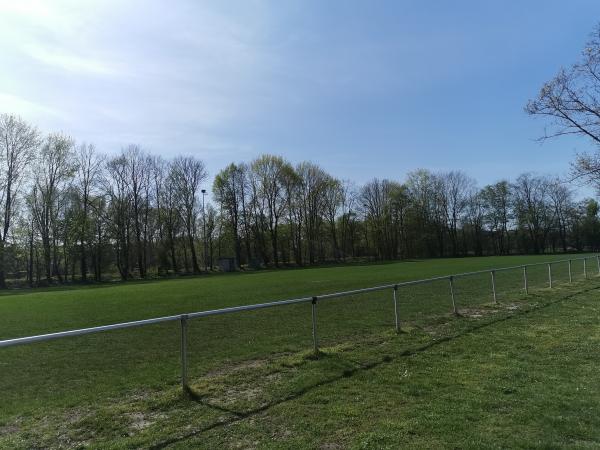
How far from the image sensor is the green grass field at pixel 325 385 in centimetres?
480

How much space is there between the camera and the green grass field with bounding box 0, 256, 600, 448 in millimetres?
4805

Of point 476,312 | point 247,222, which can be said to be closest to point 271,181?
point 247,222

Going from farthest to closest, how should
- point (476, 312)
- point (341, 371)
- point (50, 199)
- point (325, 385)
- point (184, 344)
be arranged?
point (50, 199) → point (476, 312) → point (341, 371) → point (325, 385) → point (184, 344)

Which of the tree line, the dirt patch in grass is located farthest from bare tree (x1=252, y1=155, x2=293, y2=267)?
the dirt patch in grass

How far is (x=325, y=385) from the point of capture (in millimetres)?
6570

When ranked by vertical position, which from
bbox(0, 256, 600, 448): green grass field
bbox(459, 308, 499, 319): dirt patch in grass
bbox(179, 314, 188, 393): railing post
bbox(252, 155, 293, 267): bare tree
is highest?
bbox(252, 155, 293, 267): bare tree

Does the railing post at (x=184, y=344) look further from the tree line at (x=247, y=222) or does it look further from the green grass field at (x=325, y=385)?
the tree line at (x=247, y=222)

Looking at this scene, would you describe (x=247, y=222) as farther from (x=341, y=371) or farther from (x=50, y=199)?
(x=341, y=371)

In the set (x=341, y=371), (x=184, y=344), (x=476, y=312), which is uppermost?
(x=184, y=344)

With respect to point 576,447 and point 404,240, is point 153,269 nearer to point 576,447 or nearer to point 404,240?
point 404,240

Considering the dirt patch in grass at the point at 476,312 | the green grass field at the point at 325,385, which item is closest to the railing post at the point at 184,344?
the green grass field at the point at 325,385

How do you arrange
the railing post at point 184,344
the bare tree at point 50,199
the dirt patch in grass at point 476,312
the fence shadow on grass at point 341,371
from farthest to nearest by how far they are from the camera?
the bare tree at point 50,199 → the dirt patch in grass at point 476,312 → the railing post at point 184,344 → the fence shadow on grass at point 341,371

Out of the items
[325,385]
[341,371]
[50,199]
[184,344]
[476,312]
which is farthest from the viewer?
[50,199]

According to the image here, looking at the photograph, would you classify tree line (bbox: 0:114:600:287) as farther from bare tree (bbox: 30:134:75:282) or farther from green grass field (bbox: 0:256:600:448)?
green grass field (bbox: 0:256:600:448)
